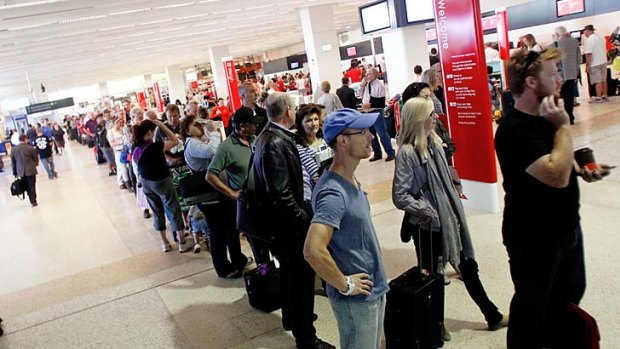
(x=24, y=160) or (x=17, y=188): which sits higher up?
(x=24, y=160)

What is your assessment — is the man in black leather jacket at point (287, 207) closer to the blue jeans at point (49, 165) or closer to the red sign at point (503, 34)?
the red sign at point (503, 34)

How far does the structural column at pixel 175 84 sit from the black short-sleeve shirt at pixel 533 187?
32.0 meters

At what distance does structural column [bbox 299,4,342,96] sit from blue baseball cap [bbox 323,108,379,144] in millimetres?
13432

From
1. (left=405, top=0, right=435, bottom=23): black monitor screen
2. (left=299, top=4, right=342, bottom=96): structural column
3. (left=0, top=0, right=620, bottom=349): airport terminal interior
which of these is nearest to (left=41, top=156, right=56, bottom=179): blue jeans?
(left=0, top=0, right=620, bottom=349): airport terminal interior

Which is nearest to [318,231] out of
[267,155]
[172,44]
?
[267,155]

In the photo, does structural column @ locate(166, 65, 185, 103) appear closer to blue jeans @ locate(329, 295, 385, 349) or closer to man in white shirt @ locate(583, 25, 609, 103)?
man in white shirt @ locate(583, 25, 609, 103)

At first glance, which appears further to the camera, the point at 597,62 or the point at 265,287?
the point at 597,62

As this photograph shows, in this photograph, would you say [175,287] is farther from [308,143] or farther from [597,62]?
[597,62]

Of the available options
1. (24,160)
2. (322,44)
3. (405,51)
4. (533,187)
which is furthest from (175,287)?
(322,44)

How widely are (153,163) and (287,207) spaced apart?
3.02 metres

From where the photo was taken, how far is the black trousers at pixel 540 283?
91.6 inches

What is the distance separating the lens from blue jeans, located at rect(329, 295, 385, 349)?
2178mm

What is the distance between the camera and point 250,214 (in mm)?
3607

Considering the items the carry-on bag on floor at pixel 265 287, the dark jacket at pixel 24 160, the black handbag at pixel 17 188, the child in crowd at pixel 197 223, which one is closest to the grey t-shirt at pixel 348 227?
the carry-on bag on floor at pixel 265 287
